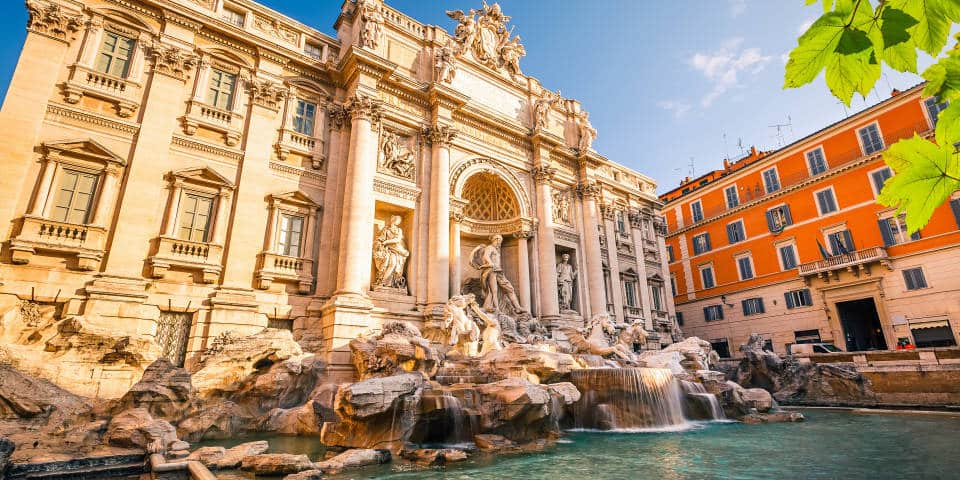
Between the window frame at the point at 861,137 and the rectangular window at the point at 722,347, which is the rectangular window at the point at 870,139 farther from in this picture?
the rectangular window at the point at 722,347

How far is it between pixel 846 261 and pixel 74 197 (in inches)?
1134

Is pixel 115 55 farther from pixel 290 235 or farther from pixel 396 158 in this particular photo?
pixel 396 158

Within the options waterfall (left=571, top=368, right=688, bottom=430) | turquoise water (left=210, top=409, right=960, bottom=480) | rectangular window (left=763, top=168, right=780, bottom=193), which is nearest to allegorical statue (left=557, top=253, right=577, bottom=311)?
waterfall (left=571, top=368, right=688, bottom=430)

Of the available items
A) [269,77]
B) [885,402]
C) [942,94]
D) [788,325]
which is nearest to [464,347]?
[269,77]

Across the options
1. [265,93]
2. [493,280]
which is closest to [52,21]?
[265,93]

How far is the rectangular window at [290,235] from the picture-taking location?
1317 cm

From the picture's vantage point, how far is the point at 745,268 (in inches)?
1019

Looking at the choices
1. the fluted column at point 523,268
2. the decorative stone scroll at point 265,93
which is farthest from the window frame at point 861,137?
the decorative stone scroll at point 265,93

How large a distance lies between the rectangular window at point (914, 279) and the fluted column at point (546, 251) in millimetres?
15107

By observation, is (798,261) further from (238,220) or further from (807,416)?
(238,220)

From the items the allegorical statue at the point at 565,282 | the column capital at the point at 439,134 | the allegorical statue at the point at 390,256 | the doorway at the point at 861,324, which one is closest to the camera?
the allegorical statue at the point at 390,256

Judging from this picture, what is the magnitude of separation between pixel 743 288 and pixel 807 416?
16.1 m

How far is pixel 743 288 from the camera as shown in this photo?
25.8 meters

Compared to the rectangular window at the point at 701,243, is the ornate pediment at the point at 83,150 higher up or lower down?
lower down
